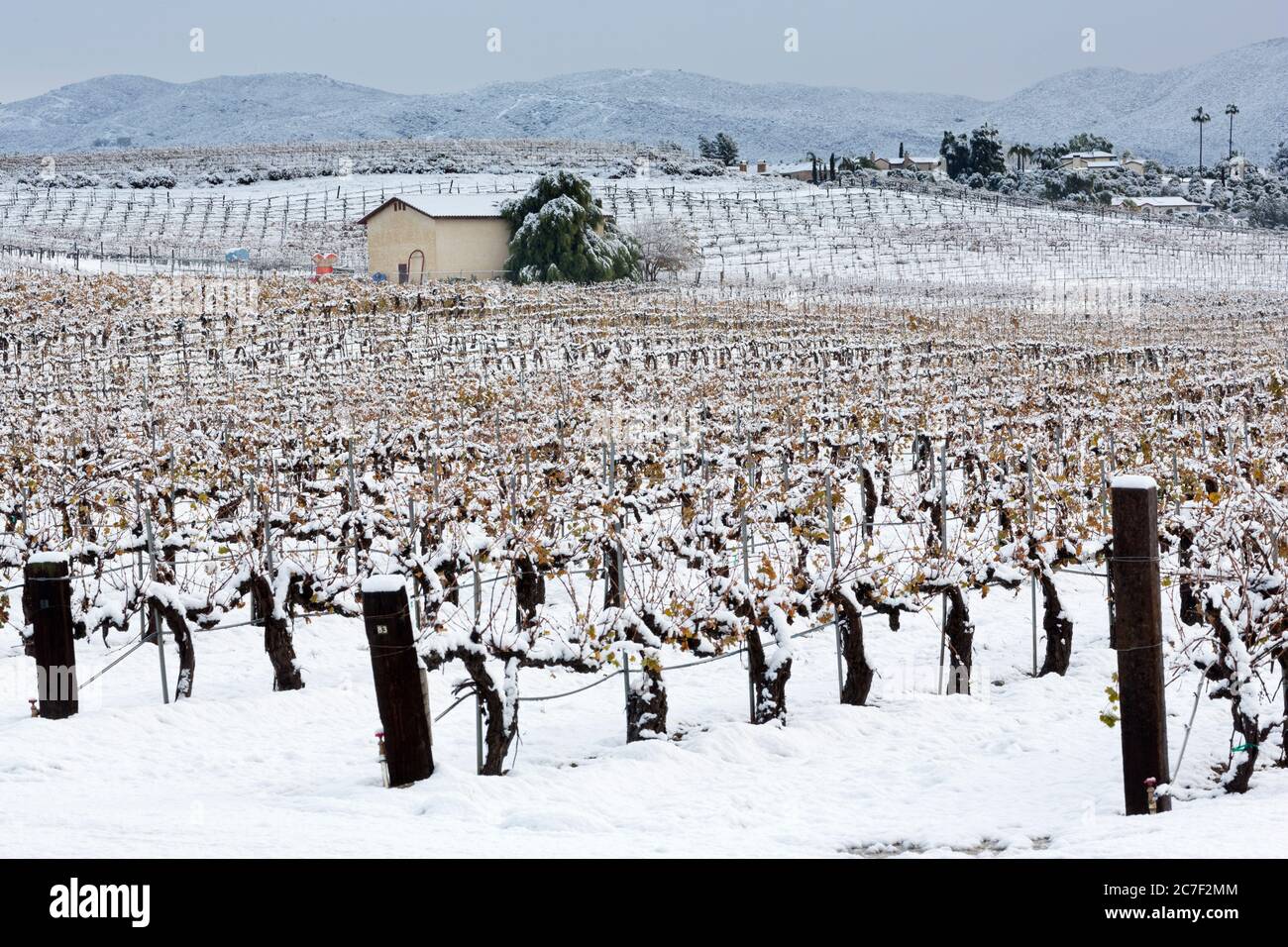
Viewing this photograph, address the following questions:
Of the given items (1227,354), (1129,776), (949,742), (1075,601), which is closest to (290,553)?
(949,742)

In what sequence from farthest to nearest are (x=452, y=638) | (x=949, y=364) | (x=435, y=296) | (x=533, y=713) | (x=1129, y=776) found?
(x=435, y=296)
(x=949, y=364)
(x=533, y=713)
(x=452, y=638)
(x=1129, y=776)

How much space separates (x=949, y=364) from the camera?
90.2 ft

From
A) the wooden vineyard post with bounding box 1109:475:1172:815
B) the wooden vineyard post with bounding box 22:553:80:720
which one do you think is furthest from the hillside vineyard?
the wooden vineyard post with bounding box 22:553:80:720

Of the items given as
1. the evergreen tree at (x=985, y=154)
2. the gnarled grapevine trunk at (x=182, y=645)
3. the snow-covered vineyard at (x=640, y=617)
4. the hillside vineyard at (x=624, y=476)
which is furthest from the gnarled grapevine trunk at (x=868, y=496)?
the evergreen tree at (x=985, y=154)

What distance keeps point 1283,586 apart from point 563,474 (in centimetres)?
871

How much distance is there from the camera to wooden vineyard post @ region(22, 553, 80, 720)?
8.88m

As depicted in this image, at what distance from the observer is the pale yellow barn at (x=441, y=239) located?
4828cm

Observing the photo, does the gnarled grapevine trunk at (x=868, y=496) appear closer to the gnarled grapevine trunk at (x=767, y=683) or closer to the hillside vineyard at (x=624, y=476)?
the hillside vineyard at (x=624, y=476)

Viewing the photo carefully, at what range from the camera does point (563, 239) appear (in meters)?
46.3

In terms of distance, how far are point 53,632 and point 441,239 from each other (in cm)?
4041

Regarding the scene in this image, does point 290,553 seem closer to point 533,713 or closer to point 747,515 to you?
point 533,713

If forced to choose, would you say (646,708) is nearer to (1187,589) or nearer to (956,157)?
(1187,589)

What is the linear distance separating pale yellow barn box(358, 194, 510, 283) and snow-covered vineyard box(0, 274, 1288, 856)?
2597cm

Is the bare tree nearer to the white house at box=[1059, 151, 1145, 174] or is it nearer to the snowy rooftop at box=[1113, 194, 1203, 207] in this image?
the snowy rooftop at box=[1113, 194, 1203, 207]
